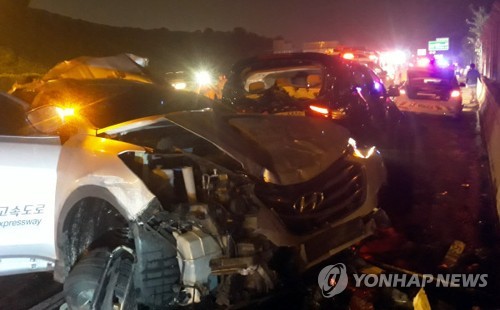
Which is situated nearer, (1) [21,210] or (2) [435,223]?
(1) [21,210]

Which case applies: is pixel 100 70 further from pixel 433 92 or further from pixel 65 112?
pixel 433 92

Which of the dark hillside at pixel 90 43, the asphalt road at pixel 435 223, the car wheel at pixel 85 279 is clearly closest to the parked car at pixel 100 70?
the dark hillside at pixel 90 43

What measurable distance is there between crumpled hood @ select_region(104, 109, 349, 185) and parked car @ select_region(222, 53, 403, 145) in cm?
182

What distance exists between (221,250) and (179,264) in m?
0.29

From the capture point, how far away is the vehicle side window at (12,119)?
172 inches

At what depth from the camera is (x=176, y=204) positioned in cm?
357

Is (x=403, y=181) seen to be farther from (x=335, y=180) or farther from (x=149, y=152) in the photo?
(x=149, y=152)

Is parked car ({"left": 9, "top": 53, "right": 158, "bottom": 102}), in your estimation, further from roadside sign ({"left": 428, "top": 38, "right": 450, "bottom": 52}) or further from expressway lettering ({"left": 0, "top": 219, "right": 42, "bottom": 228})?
roadside sign ({"left": 428, "top": 38, "right": 450, "bottom": 52})

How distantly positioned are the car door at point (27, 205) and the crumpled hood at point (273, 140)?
2.23 feet

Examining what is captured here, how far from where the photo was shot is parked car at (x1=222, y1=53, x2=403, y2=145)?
680 centimetres

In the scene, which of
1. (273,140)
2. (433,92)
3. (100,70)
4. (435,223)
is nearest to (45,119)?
(273,140)

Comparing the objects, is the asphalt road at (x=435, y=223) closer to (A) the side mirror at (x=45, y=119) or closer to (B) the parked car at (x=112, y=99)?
(A) the side mirror at (x=45, y=119)

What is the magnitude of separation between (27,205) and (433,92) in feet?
41.9

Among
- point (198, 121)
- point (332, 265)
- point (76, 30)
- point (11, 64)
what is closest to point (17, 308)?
point (198, 121)
